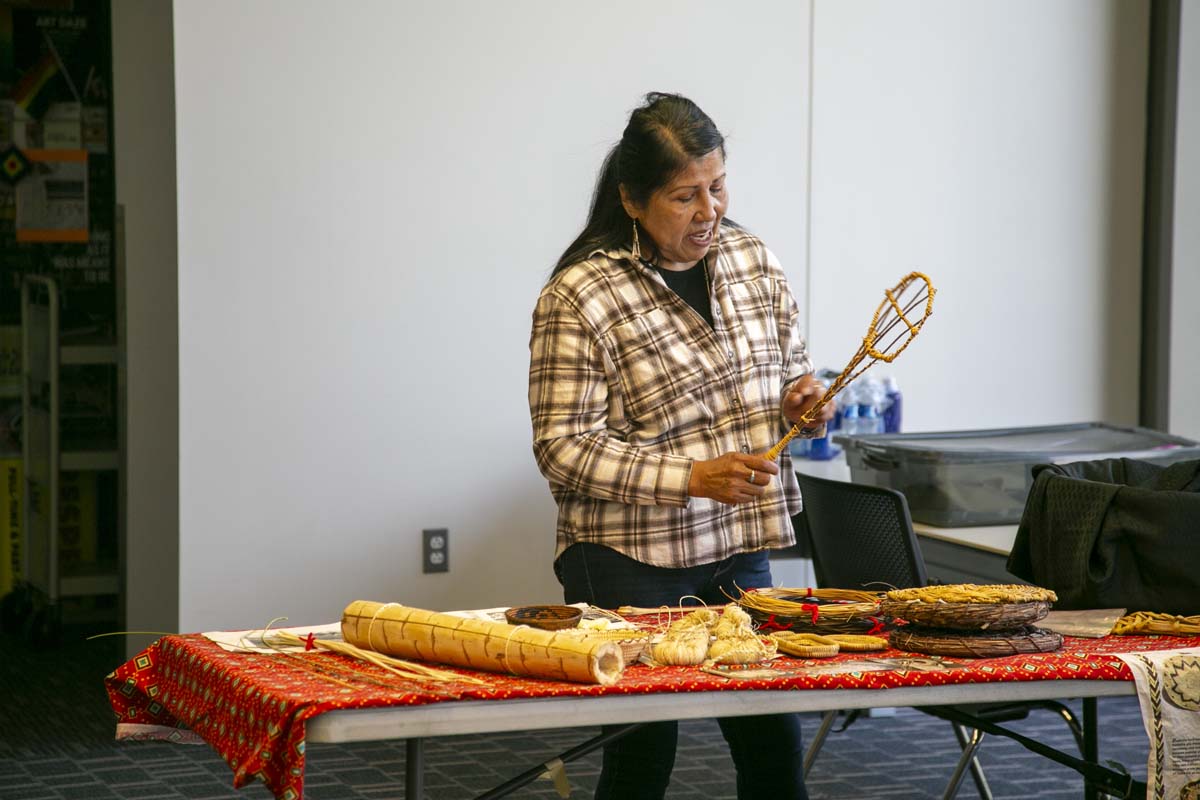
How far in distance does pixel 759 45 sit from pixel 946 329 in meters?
1.05

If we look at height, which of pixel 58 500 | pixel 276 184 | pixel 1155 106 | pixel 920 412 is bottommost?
pixel 58 500

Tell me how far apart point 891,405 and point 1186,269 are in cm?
115

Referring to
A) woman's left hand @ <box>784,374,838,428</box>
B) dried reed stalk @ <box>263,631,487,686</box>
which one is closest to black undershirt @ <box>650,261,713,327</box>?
woman's left hand @ <box>784,374,838,428</box>

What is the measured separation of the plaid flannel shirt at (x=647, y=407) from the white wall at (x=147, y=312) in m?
2.33

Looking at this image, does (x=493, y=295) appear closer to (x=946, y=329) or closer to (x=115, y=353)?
(x=946, y=329)

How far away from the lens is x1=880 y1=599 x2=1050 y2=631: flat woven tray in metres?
1.89

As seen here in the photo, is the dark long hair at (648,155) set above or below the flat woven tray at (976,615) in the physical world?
above

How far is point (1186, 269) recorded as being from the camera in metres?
4.57

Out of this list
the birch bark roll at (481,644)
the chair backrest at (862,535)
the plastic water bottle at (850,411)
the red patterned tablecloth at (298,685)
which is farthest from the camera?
the plastic water bottle at (850,411)

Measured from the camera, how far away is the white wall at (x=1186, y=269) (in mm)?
4527

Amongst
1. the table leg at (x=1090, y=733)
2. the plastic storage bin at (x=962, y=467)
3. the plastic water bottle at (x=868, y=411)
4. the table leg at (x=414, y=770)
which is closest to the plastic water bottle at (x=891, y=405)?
the plastic water bottle at (x=868, y=411)

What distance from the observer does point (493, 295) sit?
4.00 metres

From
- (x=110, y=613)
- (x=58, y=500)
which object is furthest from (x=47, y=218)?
(x=110, y=613)

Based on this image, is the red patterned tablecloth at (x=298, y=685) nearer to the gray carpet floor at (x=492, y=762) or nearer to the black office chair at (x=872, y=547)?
the black office chair at (x=872, y=547)
